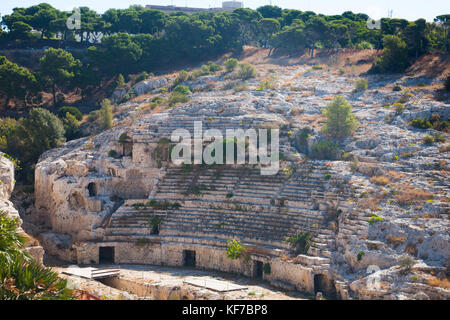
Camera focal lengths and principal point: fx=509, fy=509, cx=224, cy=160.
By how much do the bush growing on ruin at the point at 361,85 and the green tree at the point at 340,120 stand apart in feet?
23.1

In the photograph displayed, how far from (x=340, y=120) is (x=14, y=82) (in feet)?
91.6

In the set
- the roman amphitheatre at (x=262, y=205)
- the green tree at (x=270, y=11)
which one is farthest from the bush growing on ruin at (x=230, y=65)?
the green tree at (x=270, y=11)

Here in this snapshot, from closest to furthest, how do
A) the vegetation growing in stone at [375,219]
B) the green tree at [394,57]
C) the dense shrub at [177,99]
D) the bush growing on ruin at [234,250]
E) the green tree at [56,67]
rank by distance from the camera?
the vegetation growing in stone at [375,219] → the bush growing on ruin at [234,250] → the dense shrub at [177,99] → the green tree at [394,57] → the green tree at [56,67]

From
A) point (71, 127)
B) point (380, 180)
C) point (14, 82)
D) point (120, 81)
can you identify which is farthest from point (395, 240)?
point (14, 82)

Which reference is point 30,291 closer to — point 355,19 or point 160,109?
point 160,109

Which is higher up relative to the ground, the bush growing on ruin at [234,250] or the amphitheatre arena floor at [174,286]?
the bush growing on ruin at [234,250]

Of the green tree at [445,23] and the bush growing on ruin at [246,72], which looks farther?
the bush growing on ruin at [246,72]

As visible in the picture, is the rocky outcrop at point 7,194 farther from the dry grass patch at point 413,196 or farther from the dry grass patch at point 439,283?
the dry grass patch at point 413,196

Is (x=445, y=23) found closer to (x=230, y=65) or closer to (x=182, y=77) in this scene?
(x=230, y=65)

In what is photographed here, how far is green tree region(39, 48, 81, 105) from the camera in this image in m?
44.8

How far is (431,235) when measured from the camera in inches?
802

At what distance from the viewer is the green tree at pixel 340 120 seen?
97.9 feet

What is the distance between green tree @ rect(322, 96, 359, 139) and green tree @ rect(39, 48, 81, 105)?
25.8m

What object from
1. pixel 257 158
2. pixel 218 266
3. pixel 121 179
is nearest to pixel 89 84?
pixel 121 179
